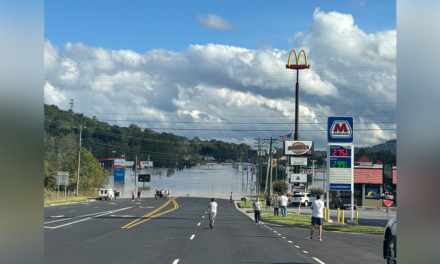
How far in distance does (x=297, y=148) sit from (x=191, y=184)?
71.1m

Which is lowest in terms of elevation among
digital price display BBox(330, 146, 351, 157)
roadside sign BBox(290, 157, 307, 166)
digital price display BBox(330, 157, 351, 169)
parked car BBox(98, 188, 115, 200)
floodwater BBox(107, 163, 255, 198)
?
floodwater BBox(107, 163, 255, 198)

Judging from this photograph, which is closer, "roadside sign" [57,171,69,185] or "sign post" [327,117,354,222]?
"sign post" [327,117,354,222]

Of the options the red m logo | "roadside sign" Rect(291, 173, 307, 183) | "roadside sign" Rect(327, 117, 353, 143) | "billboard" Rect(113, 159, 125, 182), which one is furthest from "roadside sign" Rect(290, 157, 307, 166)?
the red m logo

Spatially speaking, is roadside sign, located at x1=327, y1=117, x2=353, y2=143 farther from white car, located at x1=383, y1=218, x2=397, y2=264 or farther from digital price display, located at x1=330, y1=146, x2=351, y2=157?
white car, located at x1=383, y1=218, x2=397, y2=264

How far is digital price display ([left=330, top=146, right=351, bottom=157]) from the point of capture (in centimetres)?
3122

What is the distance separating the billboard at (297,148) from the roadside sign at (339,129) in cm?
5371

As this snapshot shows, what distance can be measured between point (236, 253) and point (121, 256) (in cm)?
370

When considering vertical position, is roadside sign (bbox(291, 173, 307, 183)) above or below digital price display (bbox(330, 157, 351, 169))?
below

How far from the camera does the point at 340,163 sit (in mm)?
31047

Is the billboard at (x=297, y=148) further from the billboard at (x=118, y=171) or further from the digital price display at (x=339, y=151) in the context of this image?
the digital price display at (x=339, y=151)

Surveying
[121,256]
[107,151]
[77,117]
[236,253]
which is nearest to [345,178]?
[236,253]
